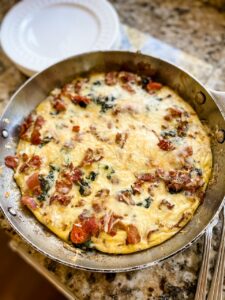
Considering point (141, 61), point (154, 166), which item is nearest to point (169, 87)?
point (141, 61)

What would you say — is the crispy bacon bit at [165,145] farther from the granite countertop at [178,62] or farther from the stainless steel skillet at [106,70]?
the granite countertop at [178,62]

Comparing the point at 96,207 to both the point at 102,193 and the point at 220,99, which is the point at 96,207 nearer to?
the point at 102,193

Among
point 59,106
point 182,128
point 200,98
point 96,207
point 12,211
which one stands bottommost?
point 12,211

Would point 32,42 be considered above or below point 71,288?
above

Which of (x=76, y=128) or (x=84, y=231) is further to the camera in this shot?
(x=76, y=128)

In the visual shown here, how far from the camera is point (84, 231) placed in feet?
5.14

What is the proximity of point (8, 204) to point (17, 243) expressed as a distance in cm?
21

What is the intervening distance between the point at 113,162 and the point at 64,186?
0.82 ft

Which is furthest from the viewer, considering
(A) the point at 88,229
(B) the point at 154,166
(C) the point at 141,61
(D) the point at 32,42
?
(D) the point at 32,42

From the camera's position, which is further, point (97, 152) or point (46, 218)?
point (97, 152)

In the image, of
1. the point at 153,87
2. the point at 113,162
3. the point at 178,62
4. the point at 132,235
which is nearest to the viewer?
the point at 132,235

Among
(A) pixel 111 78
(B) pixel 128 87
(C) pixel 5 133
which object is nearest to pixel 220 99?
(B) pixel 128 87

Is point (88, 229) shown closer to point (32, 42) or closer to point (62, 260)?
point (62, 260)

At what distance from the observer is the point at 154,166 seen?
171cm
